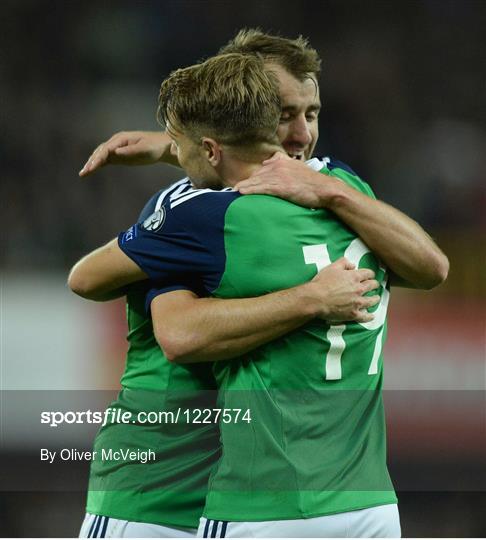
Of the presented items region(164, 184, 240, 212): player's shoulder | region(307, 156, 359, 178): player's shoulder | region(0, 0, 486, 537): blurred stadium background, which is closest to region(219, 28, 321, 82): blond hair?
region(307, 156, 359, 178): player's shoulder

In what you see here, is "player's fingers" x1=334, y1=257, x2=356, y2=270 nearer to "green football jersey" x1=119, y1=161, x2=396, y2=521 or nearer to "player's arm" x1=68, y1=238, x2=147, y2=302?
"green football jersey" x1=119, y1=161, x2=396, y2=521

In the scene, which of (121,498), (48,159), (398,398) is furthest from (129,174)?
(121,498)

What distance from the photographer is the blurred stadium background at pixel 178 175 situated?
204 inches

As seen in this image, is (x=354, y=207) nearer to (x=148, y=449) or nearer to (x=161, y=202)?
(x=161, y=202)

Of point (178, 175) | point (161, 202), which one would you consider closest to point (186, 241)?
point (161, 202)

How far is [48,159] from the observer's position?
616 cm

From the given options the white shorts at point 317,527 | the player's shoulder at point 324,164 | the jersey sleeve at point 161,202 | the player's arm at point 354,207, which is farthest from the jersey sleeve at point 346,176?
the white shorts at point 317,527

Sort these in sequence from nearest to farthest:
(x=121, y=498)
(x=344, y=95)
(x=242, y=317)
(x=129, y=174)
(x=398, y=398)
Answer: (x=242, y=317) → (x=121, y=498) → (x=398, y=398) → (x=129, y=174) → (x=344, y=95)

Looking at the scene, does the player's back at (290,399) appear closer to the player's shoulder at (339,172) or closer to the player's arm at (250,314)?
the player's arm at (250,314)

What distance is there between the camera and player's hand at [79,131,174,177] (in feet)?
9.01

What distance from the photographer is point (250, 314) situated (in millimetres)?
2055

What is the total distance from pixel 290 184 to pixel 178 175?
12.9ft

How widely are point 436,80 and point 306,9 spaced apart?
1.05 meters

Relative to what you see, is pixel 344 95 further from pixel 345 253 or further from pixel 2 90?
pixel 345 253
